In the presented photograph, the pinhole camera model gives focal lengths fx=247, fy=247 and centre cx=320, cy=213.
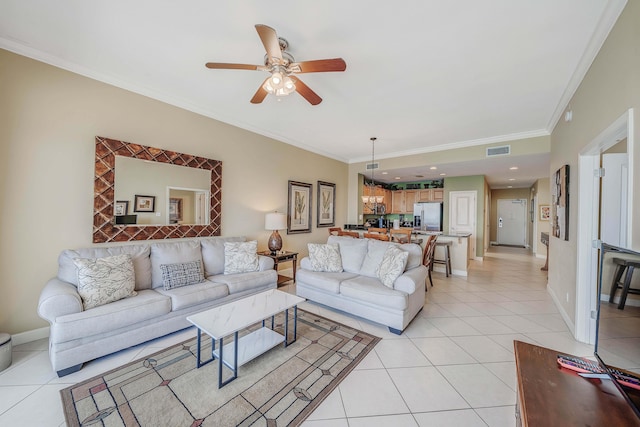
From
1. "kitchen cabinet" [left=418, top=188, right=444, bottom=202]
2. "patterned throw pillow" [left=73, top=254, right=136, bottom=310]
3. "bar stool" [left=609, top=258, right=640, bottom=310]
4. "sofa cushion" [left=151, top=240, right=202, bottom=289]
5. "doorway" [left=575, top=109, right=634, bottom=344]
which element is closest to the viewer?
"bar stool" [left=609, top=258, right=640, bottom=310]

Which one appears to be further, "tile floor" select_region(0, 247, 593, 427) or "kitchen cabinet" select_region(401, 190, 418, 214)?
"kitchen cabinet" select_region(401, 190, 418, 214)

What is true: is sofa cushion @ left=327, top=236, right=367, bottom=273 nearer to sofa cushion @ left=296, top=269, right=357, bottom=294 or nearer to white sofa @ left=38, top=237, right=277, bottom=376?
sofa cushion @ left=296, top=269, right=357, bottom=294

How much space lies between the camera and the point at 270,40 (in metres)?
1.78

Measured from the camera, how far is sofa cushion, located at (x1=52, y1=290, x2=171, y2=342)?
6.36 ft

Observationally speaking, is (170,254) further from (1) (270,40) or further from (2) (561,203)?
(2) (561,203)

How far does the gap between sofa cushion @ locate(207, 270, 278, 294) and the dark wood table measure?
2766 millimetres

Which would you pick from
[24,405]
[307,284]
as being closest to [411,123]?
[307,284]

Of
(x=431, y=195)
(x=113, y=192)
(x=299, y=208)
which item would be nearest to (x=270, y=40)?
(x=113, y=192)

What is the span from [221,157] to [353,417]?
12.0 ft

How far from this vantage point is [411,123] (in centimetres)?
401

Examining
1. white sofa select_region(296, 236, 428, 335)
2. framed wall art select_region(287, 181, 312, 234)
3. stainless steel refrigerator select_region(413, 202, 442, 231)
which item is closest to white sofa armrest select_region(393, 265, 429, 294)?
white sofa select_region(296, 236, 428, 335)

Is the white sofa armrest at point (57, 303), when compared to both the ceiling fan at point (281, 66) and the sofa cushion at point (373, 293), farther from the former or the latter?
the sofa cushion at point (373, 293)

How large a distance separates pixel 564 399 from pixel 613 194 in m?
1.94

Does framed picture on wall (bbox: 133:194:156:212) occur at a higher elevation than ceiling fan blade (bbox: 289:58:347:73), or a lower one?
lower
